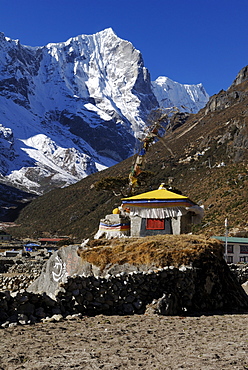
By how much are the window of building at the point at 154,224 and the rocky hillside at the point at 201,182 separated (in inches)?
1068

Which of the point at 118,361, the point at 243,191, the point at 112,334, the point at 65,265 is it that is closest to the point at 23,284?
the point at 65,265

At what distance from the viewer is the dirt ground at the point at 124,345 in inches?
246

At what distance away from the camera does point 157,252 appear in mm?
12859

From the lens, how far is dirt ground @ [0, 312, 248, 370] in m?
6.24

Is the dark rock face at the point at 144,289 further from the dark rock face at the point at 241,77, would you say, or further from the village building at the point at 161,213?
the dark rock face at the point at 241,77

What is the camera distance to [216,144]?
8944 cm

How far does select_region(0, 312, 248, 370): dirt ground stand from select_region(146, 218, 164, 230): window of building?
8362 mm

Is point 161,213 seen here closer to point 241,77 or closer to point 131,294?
point 131,294

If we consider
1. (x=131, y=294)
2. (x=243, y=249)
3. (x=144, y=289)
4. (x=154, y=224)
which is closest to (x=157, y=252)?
(x=144, y=289)

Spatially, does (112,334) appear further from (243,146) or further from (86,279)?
(243,146)

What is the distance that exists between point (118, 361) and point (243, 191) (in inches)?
2049

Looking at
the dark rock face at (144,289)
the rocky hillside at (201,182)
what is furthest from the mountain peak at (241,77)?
the dark rock face at (144,289)

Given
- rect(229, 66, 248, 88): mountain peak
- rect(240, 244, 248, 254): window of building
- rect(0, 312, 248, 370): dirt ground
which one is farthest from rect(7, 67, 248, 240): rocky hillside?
rect(0, 312, 248, 370): dirt ground

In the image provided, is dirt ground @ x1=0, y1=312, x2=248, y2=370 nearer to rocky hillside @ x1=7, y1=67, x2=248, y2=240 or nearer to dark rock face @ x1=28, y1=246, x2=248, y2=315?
dark rock face @ x1=28, y1=246, x2=248, y2=315
